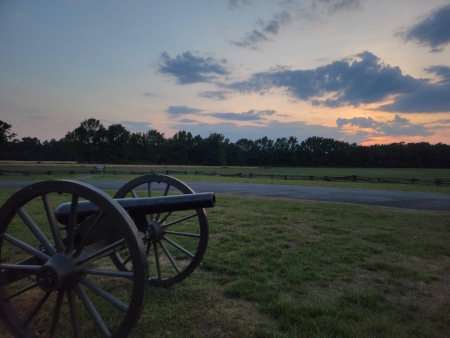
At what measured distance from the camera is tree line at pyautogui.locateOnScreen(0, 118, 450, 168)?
83.2 metres

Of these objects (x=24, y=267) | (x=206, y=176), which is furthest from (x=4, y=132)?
(x=24, y=267)

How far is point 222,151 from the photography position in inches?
4077

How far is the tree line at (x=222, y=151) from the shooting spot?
273 ft

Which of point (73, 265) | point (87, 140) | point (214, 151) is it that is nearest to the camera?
point (73, 265)

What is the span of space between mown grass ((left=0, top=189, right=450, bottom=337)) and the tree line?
7059cm

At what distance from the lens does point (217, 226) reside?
334 inches

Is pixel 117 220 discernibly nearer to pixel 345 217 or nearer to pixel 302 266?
A: pixel 302 266

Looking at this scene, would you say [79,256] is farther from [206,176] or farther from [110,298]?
[206,176]

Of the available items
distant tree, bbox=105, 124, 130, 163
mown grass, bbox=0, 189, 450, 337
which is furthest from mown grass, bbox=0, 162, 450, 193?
distant tree, bbox=105, 124, 130, 163

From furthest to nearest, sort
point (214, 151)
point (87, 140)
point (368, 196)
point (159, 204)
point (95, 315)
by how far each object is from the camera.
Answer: point (214, 151) < point (87, 140) < point (368, 196) < point (159, 204) < point (95, 315)

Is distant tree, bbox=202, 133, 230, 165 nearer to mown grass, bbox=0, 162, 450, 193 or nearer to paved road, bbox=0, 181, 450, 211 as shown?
mown grass, bbox=0, 162, 450, 193

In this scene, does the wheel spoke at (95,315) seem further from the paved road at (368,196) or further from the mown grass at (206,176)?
the mown grass at (206,176)

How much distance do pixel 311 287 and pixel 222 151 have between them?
99.3 metres

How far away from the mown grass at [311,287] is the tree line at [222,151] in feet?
232
